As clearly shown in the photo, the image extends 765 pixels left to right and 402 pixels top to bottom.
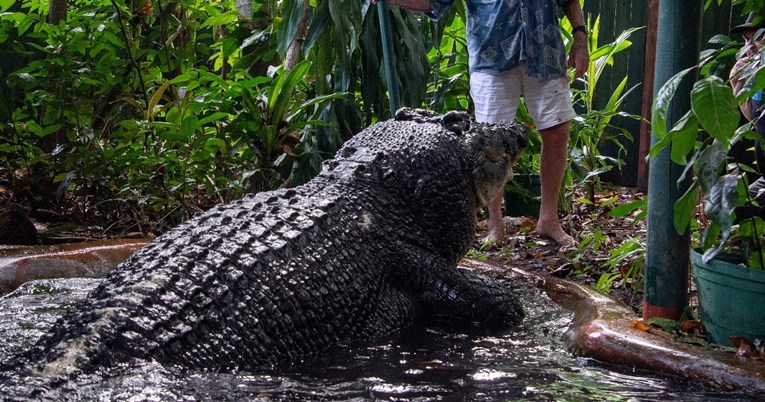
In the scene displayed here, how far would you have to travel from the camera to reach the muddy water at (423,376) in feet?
7.23

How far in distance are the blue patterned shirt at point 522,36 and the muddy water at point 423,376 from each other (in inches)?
77.5

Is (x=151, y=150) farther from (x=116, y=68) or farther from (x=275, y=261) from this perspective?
(x=275, y=261)

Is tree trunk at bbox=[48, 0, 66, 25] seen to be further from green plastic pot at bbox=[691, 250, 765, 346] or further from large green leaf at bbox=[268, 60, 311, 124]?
green plastic pot at bbox=[691, 250, 765, 346]

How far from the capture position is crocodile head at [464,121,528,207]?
12.4ft

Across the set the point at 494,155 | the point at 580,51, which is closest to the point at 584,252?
the point at 494,155

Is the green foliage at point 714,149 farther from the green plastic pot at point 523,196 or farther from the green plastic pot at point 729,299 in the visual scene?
the green plastic pot at point 523,196

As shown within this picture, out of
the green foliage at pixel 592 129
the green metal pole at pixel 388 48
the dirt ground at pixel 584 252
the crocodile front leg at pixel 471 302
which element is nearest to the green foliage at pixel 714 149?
the dirt ground at pixel 584 252

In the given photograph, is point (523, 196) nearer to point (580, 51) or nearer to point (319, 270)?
point (580, 51)

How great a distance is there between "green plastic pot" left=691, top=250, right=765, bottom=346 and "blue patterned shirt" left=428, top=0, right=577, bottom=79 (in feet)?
7.70

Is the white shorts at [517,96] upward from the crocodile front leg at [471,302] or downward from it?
upward

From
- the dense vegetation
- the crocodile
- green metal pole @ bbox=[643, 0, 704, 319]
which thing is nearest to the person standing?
the dense vegetation

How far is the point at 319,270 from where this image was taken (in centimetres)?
298

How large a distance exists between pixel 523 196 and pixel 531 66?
157 centimetres

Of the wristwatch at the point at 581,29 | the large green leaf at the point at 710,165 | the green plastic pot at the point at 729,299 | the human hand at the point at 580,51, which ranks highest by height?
the wristwatch at the point at 581,29
